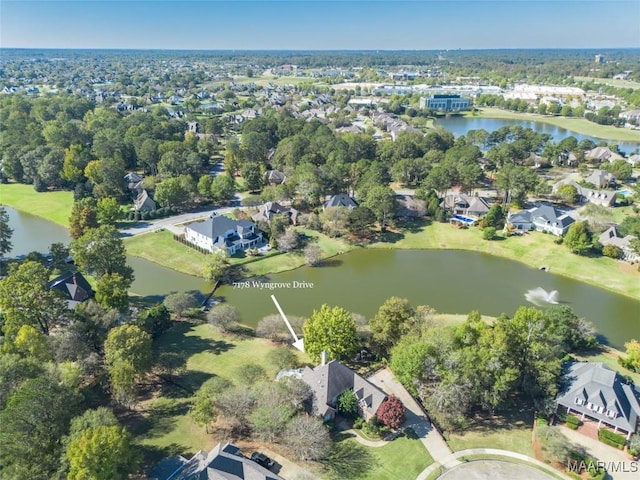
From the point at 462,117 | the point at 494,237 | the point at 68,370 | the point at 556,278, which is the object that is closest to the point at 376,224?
the point at 494,237

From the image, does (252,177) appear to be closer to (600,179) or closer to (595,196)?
(595,196)

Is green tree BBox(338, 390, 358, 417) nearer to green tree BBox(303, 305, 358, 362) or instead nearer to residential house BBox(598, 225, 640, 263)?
green tree BBox(303, 305, 358, 362)

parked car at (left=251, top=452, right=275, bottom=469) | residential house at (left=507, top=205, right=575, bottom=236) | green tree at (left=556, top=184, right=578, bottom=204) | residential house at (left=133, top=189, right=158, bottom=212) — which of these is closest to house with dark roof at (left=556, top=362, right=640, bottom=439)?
parked car at (left=251, top=452, right=275, bottom=469)

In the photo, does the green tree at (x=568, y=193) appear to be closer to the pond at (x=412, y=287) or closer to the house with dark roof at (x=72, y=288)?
the pond at (x=412, y=287)

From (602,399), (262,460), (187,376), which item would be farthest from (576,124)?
(262,460)

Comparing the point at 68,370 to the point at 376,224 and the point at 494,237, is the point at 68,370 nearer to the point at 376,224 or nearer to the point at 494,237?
the point at 376,224

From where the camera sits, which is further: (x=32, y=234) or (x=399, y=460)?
(x=32, y=234)

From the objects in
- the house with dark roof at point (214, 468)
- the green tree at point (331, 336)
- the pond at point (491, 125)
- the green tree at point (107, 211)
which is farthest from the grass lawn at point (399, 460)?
the pond at point (491, 125)
